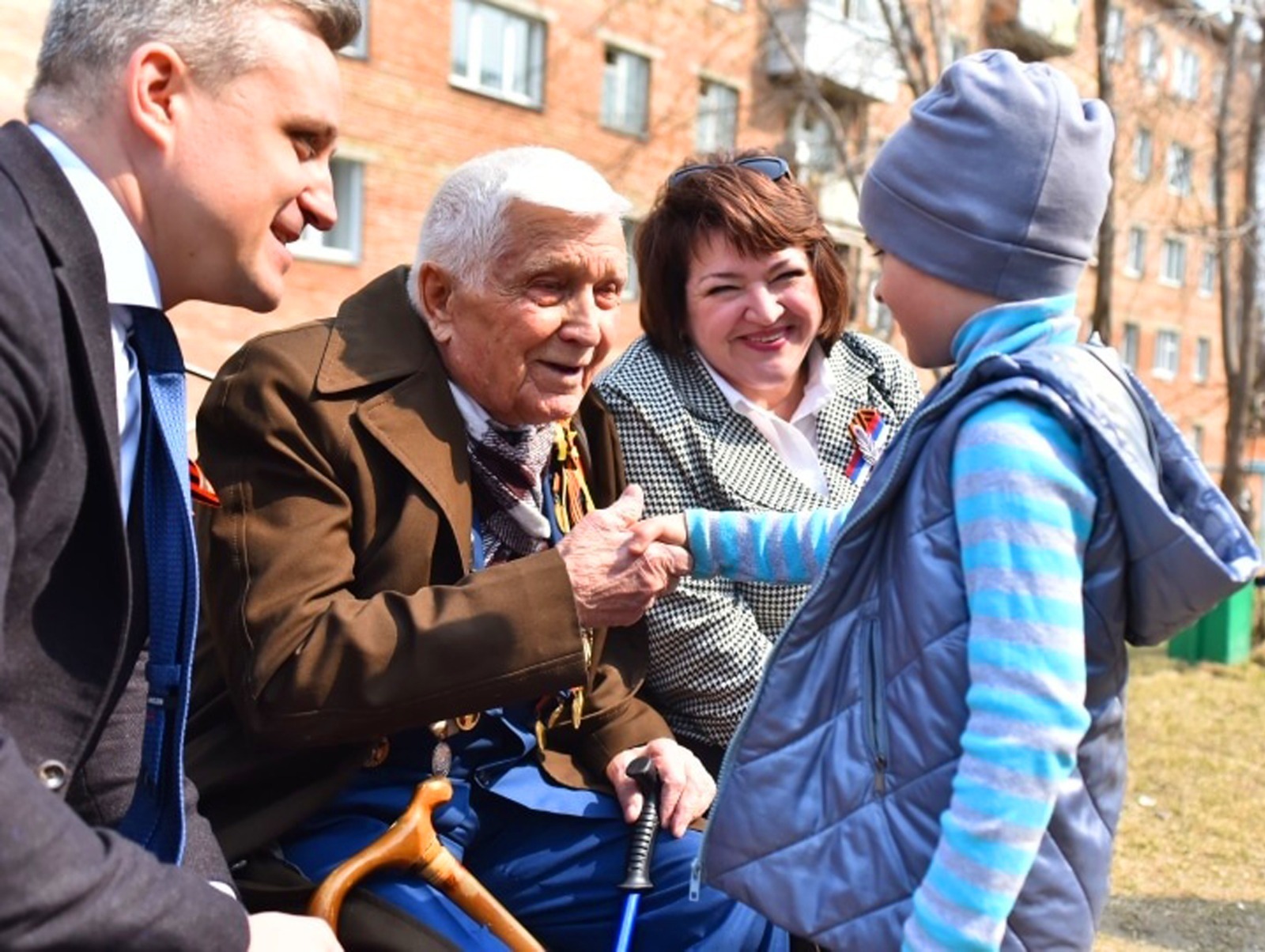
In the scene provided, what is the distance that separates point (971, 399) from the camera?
162 cm

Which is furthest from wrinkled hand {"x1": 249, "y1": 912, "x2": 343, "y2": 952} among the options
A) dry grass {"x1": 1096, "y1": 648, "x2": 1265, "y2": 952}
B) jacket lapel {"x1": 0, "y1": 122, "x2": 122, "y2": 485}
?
dry grass {"x1": 1096, "y1": 648, "x2": 1265, "y2": 952}

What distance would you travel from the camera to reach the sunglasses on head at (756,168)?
2.92 metres

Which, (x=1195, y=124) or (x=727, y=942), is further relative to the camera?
(x=1195, y=124)

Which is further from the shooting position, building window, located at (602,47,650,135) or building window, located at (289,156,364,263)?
building window, located at (602,47,650,135)

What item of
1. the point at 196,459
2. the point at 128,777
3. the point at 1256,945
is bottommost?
the point at 1256,945

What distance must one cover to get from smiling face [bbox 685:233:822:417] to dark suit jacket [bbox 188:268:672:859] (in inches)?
32.5

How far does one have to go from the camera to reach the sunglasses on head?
9.59ft

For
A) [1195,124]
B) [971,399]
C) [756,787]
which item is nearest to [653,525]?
[756,787]

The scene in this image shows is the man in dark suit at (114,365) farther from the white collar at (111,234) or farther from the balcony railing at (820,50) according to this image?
the balcony railing at (820,50)

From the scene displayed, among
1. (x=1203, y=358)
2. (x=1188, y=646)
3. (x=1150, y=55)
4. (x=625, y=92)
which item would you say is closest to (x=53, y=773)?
(x=1188, y=646)

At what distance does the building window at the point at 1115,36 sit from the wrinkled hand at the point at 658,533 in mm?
8044

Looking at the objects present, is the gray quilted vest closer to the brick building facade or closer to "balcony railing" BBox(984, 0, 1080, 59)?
the brick building facade

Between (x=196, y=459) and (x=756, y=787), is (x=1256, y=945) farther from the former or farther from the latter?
(x=196, y=459)

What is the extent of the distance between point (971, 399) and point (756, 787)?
573 millimetres
